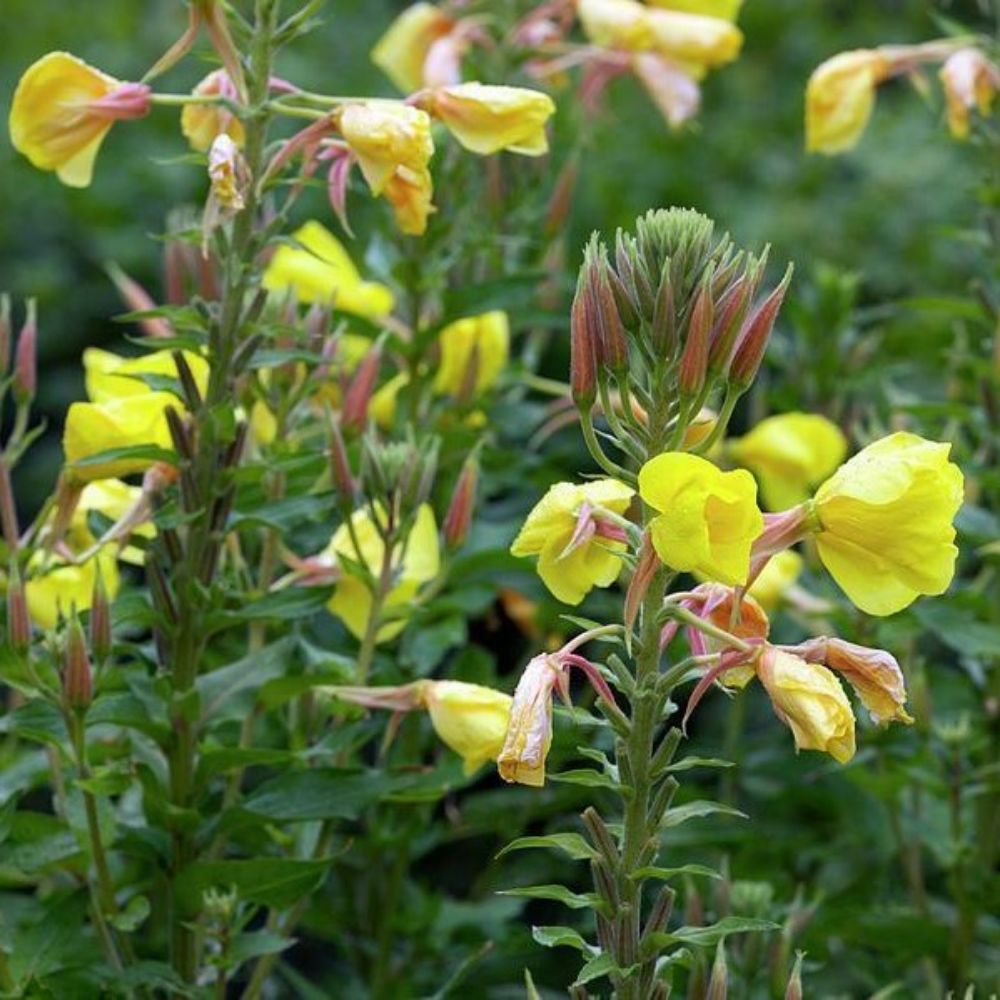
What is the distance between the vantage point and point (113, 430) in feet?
6.25

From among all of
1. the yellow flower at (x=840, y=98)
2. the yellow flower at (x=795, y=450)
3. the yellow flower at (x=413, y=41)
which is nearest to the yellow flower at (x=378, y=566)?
the yellow flower at (x=795, y=450)

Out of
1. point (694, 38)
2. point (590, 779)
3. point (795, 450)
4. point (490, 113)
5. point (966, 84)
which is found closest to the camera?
point (590, 779)

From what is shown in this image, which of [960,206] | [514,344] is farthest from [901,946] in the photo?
[960,206]

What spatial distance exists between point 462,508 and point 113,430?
38cm

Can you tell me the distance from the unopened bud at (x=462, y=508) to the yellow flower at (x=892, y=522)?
2.08ft

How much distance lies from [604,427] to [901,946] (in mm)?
1235

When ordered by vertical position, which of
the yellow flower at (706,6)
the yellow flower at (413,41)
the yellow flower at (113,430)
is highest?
the yellow flower at (706,6)

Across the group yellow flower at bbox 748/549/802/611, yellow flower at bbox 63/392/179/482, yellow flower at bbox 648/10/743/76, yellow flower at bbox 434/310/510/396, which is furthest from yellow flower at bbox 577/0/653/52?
yellow flower at bbox 63/392/179/482

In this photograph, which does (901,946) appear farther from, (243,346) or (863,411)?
(243,346)

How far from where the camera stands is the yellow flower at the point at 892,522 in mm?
1372

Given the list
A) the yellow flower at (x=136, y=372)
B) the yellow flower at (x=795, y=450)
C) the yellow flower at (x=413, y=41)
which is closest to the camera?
the yellow flower at (x=136, y=372)

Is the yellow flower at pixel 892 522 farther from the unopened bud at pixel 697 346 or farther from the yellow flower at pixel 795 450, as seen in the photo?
the yellow flower at pixel 795 450

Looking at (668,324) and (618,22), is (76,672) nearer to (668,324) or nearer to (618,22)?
(668,324)

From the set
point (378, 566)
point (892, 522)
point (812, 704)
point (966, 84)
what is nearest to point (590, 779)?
point (812, 704)
